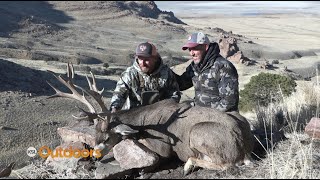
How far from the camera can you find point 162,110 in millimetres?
7492

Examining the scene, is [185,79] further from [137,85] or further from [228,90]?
[228,90]

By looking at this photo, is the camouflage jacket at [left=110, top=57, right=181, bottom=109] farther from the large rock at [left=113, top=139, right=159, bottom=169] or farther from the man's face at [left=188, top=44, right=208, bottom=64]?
the large rock at [left=113, top=139, right=159, bottom=169]

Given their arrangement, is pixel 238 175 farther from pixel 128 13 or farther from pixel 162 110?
pixel 128 13

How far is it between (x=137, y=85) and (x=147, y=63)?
17.6 inches

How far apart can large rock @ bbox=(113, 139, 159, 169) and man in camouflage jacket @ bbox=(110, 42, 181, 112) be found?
3.03ft

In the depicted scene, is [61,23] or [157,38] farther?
[61,23]

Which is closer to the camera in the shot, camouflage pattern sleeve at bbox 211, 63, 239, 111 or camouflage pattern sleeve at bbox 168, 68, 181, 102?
camouflage pattern sleeve at bbox 211, 63, 239, 111

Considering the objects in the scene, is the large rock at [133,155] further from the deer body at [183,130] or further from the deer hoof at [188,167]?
the deer hoof at [188,167]

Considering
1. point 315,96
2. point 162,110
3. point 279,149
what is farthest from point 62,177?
point 315,96

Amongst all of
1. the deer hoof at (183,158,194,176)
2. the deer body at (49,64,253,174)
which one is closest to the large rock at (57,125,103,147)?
the deer body at (49,64,253,174)

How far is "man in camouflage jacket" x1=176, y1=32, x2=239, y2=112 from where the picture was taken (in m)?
7.79

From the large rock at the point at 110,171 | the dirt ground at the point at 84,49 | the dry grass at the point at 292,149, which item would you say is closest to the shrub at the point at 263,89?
the dirt ground at the point at 84,49

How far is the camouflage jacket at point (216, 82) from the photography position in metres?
7.77

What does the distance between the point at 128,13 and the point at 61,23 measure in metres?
15.3
